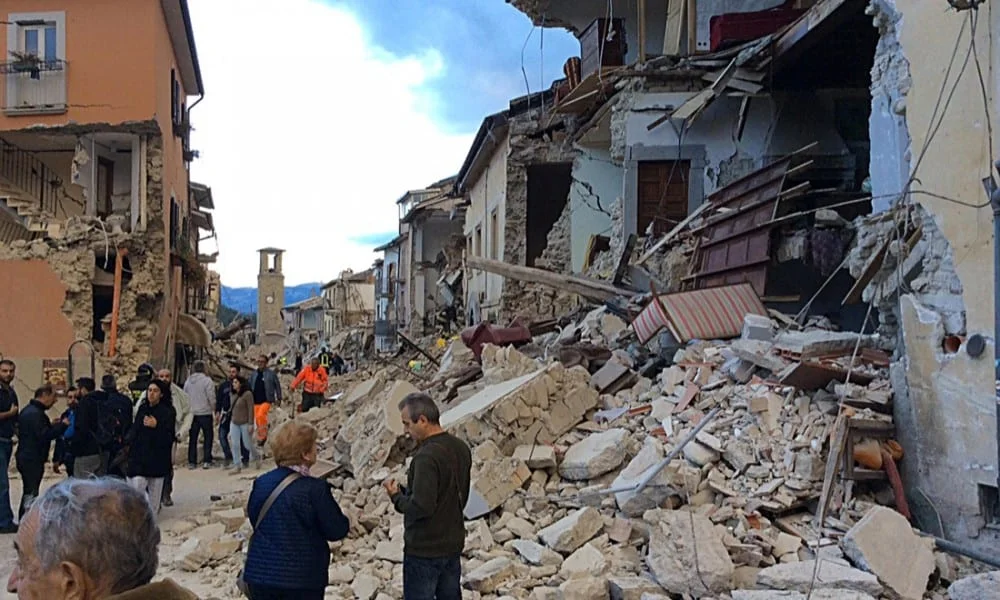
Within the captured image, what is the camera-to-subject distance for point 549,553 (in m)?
5.68

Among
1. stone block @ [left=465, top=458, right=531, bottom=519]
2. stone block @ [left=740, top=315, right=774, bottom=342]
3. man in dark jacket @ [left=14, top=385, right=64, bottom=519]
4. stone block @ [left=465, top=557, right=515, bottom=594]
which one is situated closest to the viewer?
stone block @ [left=465, top=557, right=515, bottom=594]

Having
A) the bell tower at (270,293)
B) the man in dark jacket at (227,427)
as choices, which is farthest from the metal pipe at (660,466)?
the bell tower at (270,293)

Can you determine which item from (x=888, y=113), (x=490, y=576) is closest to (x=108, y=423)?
(x=490, y=576)

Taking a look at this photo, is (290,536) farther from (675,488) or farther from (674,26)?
(674,26)

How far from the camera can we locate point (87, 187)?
56.6 ft

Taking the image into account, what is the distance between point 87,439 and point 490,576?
4.99 metres

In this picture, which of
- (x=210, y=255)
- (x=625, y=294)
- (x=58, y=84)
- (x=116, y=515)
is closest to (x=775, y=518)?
(x=116, y=515)

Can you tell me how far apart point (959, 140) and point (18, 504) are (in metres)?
10.4

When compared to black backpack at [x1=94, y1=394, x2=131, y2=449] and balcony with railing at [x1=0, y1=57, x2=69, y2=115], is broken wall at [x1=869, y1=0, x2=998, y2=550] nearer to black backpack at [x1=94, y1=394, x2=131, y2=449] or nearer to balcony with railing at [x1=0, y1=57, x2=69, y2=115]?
black backpack at [x1=94, y1=394, x2=131, y2=449]

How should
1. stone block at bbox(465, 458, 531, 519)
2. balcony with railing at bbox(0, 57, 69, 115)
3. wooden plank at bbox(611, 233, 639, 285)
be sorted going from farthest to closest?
balcony with railing at bbox(0, 57, 69, 115)
wooden plank at bbox(611, 233, 639, 285)
stone block at bbox(465, 458, 531, 519)

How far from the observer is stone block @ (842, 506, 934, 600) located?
495 centimetres

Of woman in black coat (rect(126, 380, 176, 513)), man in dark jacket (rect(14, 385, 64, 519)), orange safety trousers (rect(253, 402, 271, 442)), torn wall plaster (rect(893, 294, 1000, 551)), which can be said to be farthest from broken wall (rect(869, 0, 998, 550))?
orange safety trousers (rect(253, 402, 271, 442))

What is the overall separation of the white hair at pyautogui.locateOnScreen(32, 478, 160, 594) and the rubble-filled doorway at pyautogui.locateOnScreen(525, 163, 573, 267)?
1885cm

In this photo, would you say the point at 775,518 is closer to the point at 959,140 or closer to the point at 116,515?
the point at 959,140
